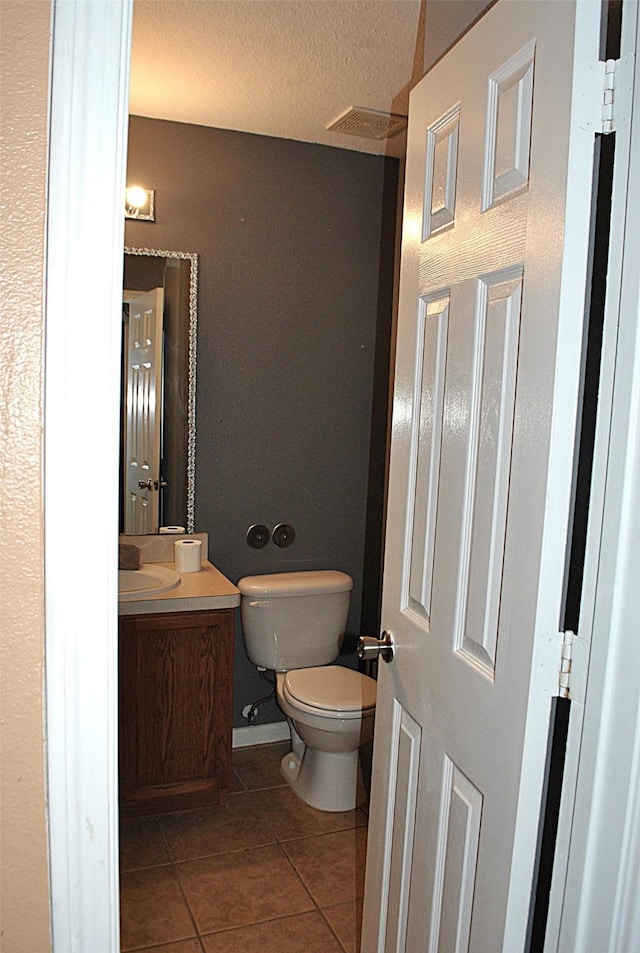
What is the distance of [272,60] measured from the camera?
2.29 meters

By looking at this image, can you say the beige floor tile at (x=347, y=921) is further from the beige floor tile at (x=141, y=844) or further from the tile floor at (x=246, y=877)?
the beige floor tile at (x=141, y=844)

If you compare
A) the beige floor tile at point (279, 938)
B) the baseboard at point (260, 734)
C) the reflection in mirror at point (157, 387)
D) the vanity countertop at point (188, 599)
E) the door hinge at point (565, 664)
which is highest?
the reflection in mirror at point (157, 387)

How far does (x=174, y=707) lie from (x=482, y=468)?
171cm

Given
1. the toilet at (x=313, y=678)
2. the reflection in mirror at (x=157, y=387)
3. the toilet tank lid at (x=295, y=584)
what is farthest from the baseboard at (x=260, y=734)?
the reflection in mirror at (x=157, y=387)

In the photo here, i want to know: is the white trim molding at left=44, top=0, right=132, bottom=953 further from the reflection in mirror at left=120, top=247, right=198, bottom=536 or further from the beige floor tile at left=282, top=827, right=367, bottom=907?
the reflection in mirror at left=120, top=247, right=198, bottom=536

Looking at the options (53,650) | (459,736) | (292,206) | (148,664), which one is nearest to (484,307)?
(459,736)

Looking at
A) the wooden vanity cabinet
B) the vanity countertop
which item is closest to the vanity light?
the vanity countertop

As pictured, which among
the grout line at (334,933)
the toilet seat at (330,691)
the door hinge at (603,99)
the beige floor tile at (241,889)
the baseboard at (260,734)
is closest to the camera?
the door hinge at (603,99)

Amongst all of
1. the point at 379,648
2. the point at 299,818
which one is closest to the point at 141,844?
the point at 299,818

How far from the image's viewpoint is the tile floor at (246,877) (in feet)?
7.09

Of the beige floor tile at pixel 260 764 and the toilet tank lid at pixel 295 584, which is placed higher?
the toilet tank lid at pixel 295 584

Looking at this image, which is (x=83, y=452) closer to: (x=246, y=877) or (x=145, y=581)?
(x=145, y=581)

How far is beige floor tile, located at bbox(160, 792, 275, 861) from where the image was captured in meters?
2.56

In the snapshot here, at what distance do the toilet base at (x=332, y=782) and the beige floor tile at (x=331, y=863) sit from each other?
5.5 inches
